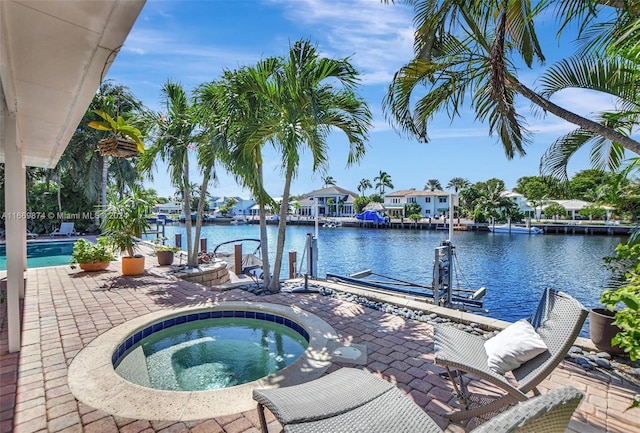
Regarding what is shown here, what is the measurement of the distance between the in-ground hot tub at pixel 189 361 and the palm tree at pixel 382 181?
2557 inches

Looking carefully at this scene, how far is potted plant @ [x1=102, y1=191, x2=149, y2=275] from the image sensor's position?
7250mm

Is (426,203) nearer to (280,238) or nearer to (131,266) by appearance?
(280,238)

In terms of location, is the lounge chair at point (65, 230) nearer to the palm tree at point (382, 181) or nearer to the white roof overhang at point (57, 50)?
the white roof overhang at point (57, 50)

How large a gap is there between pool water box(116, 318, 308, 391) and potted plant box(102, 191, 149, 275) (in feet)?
12.0

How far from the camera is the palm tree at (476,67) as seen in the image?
125 inches

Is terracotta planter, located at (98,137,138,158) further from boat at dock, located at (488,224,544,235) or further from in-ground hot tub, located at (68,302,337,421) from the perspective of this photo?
boat at dock, located at (488,224,544,235)

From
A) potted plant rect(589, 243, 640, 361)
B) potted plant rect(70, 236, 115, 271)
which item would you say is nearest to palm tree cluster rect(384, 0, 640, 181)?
potted plant rect(589, 243, 640, 361)

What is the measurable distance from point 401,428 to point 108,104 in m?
7.91

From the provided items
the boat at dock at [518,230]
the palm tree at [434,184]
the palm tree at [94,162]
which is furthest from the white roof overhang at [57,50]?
the palm tree at [434,184]

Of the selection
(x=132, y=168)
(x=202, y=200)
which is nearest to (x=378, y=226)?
(x=132, y=168)

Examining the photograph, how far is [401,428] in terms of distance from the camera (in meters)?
1.68

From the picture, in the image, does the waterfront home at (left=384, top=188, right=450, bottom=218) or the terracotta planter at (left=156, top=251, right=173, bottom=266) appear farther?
the waterfront home at (left=384, top=188, right=450, bottom=218)

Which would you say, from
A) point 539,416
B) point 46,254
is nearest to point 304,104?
point 539,416

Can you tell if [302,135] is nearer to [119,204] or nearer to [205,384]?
[205,384]
